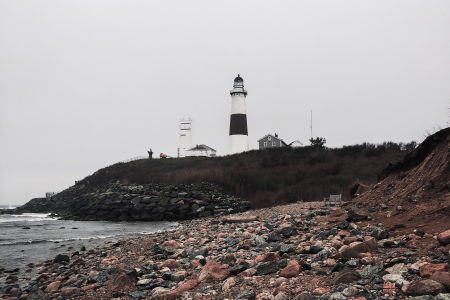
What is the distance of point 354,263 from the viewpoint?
468 cm

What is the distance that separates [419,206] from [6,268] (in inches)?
420

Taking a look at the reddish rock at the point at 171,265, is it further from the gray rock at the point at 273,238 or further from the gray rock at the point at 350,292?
the gray rock at the point at 350,292

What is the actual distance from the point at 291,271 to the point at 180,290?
5.60 ft

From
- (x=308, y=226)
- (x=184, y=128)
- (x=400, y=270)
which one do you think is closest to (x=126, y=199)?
(x=308, y=226)

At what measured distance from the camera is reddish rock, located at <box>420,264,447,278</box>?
3.82 m

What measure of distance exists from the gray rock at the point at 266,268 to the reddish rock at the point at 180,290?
1017 millimetres

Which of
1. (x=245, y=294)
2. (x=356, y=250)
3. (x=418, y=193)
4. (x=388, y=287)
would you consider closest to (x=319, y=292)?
(x=388, y=287)

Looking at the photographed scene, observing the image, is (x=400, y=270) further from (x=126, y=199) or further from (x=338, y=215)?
(x=126, y=199)

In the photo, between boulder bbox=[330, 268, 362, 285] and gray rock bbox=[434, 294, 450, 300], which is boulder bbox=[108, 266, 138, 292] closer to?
boulder bbox=[330, 268, 362, 285]

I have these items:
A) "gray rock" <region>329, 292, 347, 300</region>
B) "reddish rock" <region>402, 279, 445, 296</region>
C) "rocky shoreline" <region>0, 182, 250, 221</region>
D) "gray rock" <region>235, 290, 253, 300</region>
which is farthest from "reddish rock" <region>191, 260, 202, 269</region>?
"rocky shoreline" <region>0, 182, 250, 221</region>

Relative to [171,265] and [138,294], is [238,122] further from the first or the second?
[138,294]

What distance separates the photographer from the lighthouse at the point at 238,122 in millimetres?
52250

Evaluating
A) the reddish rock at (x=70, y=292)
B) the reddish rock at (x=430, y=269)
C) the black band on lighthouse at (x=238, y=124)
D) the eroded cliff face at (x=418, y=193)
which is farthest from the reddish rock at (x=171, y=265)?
the black band on lighthouse at (x=238, y=124)

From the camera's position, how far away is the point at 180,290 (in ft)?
17.0
